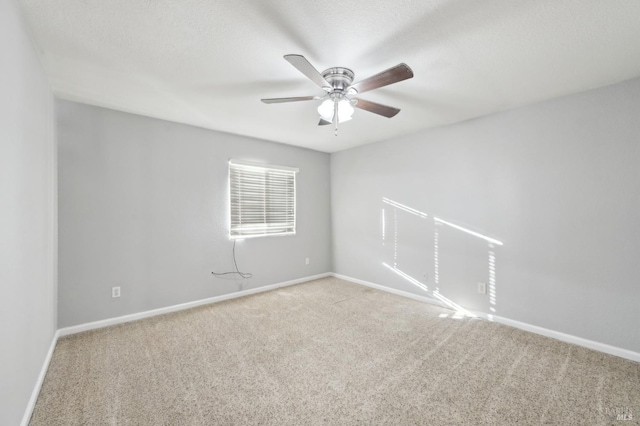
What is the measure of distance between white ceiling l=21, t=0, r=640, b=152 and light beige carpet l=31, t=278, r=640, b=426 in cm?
239

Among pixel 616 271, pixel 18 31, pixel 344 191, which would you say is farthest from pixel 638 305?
pixel 18 31

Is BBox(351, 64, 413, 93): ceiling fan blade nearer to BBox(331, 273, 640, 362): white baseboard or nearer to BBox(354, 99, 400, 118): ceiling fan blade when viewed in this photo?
BBox(354, 99, 400, 118): ceiling fan blade

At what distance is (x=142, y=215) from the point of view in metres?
3.14

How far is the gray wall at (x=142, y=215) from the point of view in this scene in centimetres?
275

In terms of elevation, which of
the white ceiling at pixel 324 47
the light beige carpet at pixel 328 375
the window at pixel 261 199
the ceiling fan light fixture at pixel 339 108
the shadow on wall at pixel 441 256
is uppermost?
the white ceiling at pixel 324 47

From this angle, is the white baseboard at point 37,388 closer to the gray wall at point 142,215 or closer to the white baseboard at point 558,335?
the gray wall at point 142,215

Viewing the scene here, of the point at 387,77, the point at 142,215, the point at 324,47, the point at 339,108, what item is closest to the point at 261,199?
the point at 142,215

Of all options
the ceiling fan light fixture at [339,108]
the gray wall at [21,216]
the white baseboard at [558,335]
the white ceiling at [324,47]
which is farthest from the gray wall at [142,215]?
the white baseboard at [558,335]

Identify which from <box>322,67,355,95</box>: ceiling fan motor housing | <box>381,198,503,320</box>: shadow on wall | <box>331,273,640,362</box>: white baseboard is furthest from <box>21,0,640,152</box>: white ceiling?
<box>331,273,640,362</box>: white baseboard

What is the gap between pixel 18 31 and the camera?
1490 mm

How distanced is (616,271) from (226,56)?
146 inches

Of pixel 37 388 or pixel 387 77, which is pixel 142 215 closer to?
pixel 37 388

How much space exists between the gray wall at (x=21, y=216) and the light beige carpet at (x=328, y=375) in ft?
1.40

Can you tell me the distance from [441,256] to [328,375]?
225 cm
